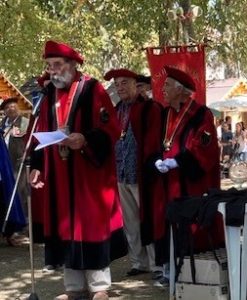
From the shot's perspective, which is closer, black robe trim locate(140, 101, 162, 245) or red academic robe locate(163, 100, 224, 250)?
red academic robe locate(163, 100, 224, 250)

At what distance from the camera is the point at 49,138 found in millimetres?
4852

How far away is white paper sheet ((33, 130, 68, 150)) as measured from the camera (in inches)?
189

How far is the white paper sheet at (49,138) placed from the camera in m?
4.79

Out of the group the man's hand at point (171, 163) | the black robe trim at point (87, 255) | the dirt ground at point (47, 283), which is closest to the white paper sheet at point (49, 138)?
the black robe trim at point (87, 255)

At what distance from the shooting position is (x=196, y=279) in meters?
5.26

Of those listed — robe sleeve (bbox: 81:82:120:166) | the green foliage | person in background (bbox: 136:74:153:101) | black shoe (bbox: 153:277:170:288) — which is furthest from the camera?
the green foliage

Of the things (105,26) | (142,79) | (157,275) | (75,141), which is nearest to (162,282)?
(157,275)

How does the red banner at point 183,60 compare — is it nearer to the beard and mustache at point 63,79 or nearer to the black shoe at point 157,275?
the black shoe at point 157,275

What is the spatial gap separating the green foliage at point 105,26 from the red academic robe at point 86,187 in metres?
5.06

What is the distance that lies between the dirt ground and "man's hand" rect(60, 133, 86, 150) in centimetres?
142

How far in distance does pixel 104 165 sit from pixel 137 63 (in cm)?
1944

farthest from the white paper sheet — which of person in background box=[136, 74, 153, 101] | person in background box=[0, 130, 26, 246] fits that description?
person in background box=[0, 130, 26, 246]

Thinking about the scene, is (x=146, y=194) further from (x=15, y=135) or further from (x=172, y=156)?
(x=15, y=135)

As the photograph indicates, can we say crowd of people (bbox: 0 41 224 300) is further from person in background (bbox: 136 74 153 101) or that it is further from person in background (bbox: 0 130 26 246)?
person in background (bbox: 0 130 26 246)
